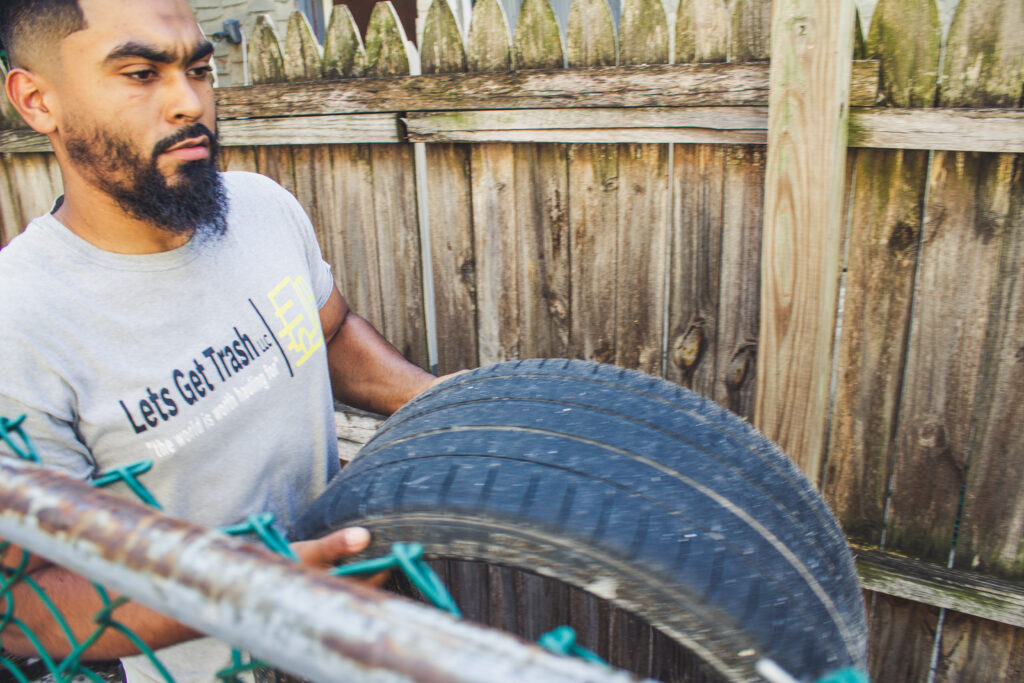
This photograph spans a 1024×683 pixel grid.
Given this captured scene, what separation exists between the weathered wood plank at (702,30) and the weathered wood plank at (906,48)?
0.44 metres

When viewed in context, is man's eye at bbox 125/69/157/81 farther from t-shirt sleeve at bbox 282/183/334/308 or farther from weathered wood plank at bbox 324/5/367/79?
weathered wood plank at bbox 324/5/367/79

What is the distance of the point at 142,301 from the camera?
62.9 inches

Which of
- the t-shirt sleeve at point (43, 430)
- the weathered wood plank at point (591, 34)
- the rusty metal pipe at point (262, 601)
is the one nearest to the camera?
the rusty metal pipe at point (262, 601)

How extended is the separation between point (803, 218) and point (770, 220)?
0.10 m

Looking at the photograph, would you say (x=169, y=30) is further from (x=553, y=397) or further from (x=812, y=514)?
(x=812, y=514)

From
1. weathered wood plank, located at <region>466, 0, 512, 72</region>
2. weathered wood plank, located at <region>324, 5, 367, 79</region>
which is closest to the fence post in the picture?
weathered wood plank, located at <region>466, 0, 512, 72</region>

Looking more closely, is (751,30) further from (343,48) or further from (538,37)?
(343,48)

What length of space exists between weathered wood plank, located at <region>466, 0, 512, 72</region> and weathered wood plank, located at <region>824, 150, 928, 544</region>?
1.33 metres

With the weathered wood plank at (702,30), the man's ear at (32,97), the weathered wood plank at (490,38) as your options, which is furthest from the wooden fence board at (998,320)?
the man's ear at (32,97)

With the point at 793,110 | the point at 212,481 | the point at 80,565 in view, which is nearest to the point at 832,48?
the point at 793,110

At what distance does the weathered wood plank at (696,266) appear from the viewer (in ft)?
8.25

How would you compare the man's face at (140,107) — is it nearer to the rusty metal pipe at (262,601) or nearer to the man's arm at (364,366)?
the man's arm at (364,366)

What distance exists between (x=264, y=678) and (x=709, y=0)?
236 cm

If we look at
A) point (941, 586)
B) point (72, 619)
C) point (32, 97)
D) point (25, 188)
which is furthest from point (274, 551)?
point (25, 188)
